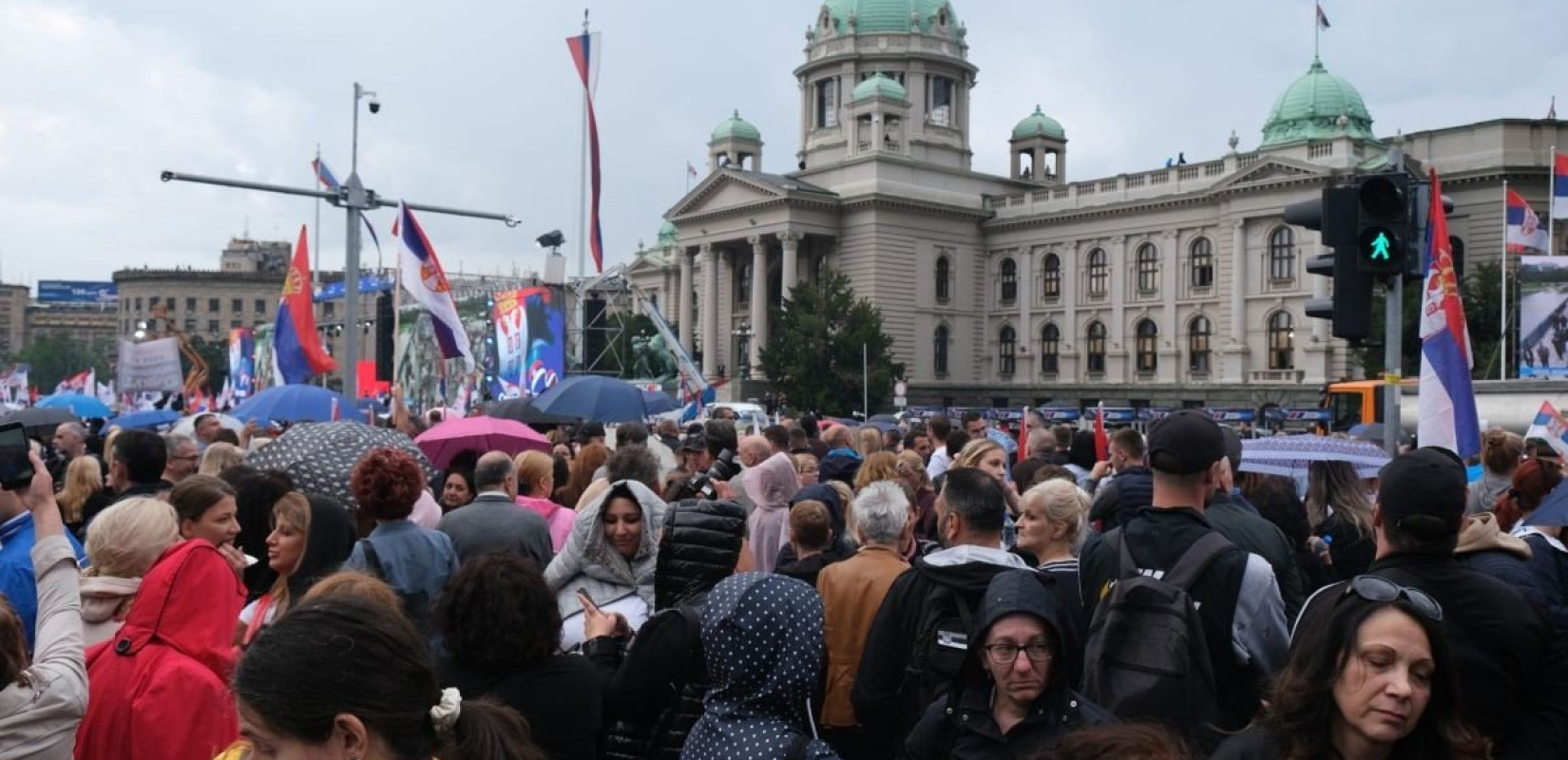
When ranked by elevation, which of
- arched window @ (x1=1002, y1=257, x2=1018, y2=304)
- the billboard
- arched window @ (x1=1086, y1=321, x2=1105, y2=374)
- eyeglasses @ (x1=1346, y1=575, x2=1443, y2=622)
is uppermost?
the billboard

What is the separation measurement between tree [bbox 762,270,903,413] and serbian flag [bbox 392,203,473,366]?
39036 millimetres

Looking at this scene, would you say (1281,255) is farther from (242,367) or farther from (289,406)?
(289,406)

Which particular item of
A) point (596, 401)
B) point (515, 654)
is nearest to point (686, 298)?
point (596, 401)

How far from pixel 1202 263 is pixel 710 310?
24.9m

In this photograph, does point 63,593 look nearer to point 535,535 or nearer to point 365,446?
point 535,535

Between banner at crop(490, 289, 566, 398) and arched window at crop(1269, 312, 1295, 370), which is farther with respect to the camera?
arched window at crop(1269, 312, 1295, 370)

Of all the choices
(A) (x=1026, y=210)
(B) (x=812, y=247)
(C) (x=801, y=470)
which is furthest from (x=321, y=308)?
(C) (x=801, y=470)

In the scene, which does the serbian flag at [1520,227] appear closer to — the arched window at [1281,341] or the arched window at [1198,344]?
the arched window at [1281,341]

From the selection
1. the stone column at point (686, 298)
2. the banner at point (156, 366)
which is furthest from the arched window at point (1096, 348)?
the banner at point (156, 366)

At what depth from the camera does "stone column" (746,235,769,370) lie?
65.8m

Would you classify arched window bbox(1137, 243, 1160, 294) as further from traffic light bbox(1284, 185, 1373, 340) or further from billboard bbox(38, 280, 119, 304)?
billboard bbox(38, 280, 119, 304)

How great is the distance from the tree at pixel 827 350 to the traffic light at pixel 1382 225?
4839 centimetres

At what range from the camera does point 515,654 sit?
12.8 ft

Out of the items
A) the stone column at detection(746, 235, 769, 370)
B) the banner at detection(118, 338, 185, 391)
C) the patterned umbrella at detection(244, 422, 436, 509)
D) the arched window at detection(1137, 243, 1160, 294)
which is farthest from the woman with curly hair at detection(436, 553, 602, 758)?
the stone column at detection(746, 235, 769, 370)
